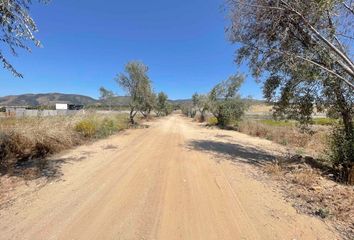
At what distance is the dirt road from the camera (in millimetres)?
4078

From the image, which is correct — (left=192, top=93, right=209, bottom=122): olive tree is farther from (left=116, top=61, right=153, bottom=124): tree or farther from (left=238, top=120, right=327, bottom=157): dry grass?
(left=238, top=120, right=327, bottom=157): dry grass

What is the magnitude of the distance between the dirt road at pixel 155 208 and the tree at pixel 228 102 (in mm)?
21955

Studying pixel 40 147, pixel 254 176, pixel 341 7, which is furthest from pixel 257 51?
pixel 40 147

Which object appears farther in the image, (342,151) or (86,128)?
(86,128)

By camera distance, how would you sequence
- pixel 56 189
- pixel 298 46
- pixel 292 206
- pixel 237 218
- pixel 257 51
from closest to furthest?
pixel 237 218 → pixel 292 206 → pixel 56 189 → pixel 298 46 → pixel 257 51

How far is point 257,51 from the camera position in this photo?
1044 cm

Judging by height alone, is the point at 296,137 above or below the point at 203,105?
below

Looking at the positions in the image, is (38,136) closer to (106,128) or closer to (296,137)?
(106,128)

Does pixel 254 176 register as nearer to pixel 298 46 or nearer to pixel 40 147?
pixel 298 46

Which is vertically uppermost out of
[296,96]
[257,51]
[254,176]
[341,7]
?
[341,7]

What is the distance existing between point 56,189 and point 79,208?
148 centimetres

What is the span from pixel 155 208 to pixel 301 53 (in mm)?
7362

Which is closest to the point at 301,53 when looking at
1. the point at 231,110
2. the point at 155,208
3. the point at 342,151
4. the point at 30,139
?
the point at 342,151

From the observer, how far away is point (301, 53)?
9.20m
